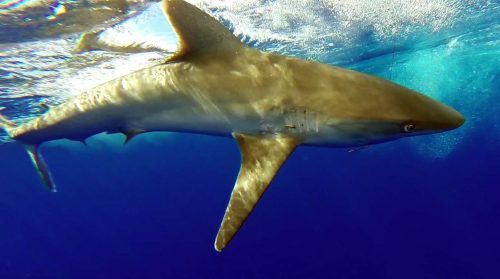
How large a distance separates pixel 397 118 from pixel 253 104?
1290 mm

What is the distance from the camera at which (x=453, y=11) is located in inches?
601

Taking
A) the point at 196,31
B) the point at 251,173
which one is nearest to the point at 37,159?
the point at 196,31

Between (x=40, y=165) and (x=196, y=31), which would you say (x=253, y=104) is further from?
(x=40, y=165)

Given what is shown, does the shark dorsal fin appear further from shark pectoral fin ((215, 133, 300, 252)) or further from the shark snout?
the shark snout

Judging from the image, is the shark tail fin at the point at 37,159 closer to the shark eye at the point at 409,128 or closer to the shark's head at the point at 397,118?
the shark's head at the point at 397,118

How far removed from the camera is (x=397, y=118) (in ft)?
9.64

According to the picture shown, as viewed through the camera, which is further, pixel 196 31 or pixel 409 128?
pixel 196 31

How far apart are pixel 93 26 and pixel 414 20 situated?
13178mm

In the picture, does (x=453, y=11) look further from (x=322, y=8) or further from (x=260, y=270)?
(x=260, y=270)

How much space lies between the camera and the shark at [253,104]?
296 cm

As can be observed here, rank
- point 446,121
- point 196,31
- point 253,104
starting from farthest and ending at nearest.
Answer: point 196,31 → point 253,104 → point 446,121

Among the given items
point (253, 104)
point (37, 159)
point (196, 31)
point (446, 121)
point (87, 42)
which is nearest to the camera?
point (446, 121)

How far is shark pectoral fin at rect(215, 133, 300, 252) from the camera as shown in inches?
105

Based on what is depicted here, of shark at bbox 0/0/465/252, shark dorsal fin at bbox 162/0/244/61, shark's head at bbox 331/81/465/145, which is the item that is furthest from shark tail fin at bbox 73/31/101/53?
shark's head at bbox 331/81/465/145
